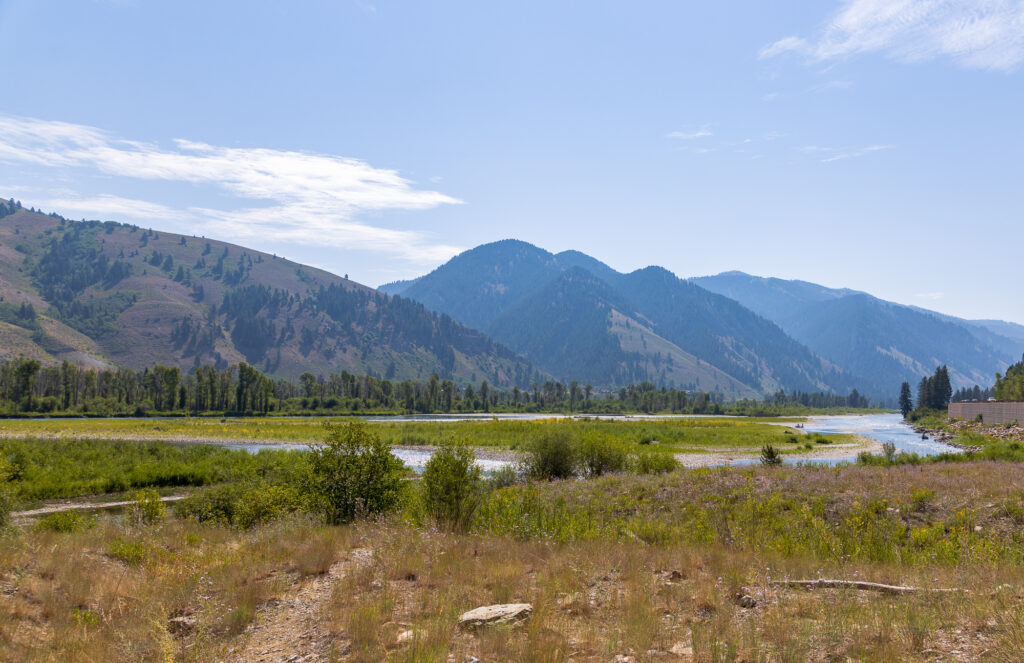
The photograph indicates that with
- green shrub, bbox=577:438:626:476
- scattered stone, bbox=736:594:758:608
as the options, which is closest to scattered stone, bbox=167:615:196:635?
scattered stone, bbox=736:594:758:608

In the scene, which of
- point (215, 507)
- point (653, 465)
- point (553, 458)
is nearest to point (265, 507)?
point (215, 507)

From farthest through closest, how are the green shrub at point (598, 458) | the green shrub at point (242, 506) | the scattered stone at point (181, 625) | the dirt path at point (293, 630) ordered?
the green shrub at point (598, 458) < the green shrub at point (242, 506) < the scattered stone at point (181, 625) < the dirt path at point (293, 630)

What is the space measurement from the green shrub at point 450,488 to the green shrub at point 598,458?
1569 centimetres

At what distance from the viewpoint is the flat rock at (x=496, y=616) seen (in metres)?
7.41

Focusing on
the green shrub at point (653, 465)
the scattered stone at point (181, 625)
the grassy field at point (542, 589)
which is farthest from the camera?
the green shrub at point (653, 465)

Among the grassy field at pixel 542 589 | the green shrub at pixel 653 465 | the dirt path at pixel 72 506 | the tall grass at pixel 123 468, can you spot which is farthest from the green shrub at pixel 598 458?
the dirt path at pixel 72 506

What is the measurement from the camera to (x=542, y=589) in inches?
343

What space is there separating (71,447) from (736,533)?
51.7 metres

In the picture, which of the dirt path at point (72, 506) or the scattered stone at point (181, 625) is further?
the dirt path at point (72, 506)

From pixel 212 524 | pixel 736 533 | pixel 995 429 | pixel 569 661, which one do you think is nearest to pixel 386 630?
pixel 569 661

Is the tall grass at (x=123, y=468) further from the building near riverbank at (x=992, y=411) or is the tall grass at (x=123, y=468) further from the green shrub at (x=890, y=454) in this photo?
the building near riverbank at (x=992, y=411)

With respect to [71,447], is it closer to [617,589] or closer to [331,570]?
[331,570]

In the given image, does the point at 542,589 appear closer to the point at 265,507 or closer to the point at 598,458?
the point at 265,507

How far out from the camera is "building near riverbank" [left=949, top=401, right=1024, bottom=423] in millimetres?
84994
